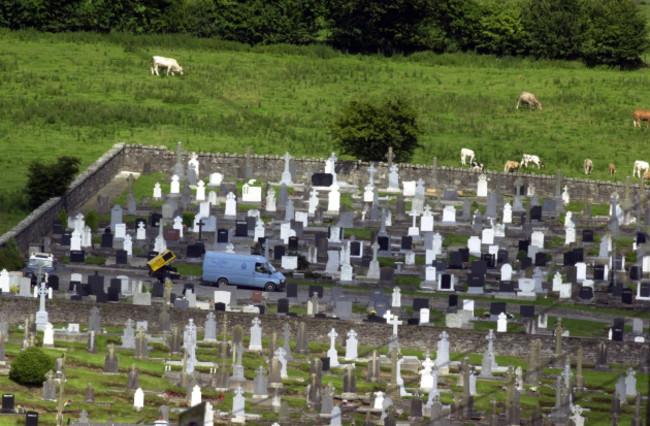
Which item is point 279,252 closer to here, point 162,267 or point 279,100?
point 162,267

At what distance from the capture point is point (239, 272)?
215ft

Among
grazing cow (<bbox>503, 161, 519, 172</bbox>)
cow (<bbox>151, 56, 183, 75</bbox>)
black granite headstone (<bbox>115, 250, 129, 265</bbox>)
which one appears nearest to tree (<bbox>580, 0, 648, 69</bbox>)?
cow (<bbox>151, 56, 183, 75</bbox>)

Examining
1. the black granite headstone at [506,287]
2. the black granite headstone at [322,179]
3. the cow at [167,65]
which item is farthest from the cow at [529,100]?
the black granite headstone at [506,287]

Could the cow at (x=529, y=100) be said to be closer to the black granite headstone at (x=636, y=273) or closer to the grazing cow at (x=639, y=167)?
the grazing cow at (x=639, y=167)

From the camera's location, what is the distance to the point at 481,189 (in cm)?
8181

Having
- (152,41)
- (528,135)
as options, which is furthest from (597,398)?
(152,41)

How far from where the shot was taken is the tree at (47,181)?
7488 centimetres

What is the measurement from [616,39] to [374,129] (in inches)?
1084

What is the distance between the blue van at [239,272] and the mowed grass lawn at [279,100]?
16.6m

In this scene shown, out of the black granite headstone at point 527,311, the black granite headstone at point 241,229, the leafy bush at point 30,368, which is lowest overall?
the leafy bush at point 30,368

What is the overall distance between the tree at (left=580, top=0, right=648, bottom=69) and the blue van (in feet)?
155

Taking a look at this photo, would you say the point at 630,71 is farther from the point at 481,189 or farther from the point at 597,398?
the point at 597,398

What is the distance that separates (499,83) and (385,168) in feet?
75.7

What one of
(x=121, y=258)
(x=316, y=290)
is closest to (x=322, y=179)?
(x=121, y=258)
